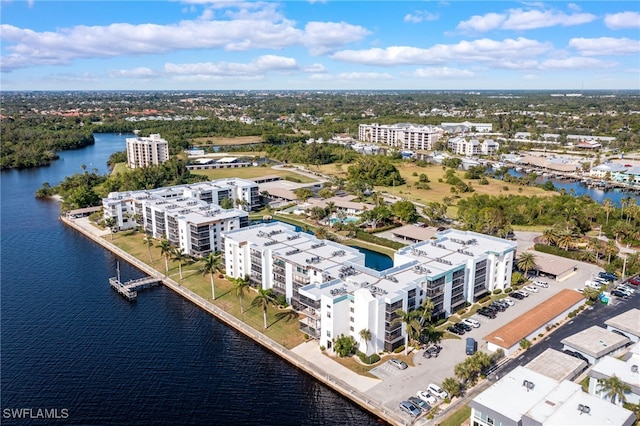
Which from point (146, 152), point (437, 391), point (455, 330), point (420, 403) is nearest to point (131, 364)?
point (420, 403)

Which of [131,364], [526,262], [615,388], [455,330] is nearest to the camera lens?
[615,388]

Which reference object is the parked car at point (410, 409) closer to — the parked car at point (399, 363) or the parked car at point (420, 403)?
the parked car at point (420, 403)

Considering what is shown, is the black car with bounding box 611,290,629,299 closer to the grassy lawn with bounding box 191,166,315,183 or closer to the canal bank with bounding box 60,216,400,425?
the canal bank with bounding box 60,216,400,425

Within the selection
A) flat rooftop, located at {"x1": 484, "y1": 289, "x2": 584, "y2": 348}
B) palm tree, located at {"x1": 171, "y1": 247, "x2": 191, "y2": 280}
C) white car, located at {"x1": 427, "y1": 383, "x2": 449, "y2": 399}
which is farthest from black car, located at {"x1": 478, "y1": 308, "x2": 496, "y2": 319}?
palm tree, located at {"x1": 171, "y1": 247, "x2": 191, "y2": 280}

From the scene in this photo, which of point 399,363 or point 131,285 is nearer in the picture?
point 399,363

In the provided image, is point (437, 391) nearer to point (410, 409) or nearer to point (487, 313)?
point (410, 409)

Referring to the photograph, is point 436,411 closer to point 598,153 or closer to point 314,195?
point 314,195
